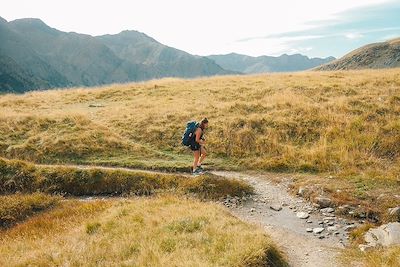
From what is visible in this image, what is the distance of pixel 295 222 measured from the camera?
1517 cm

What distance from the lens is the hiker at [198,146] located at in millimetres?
19750

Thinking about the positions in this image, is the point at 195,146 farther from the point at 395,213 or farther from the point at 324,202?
the point at 395,213

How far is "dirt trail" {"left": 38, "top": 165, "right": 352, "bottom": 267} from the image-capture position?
12320 mm

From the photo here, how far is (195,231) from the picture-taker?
12.5m

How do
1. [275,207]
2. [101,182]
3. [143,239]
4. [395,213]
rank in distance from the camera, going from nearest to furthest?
[143,239] < [395,213] < [275,207] < [101,182]

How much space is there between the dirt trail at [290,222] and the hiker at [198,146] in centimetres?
116

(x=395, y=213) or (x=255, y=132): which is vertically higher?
(x=255, y=132)

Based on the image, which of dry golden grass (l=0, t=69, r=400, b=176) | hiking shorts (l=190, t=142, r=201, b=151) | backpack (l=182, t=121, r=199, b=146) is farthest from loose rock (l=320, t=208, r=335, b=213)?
backpack (l=182, t=121, r=199, b=146)

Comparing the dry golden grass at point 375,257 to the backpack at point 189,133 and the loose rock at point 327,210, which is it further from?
the backpack at point 189,133

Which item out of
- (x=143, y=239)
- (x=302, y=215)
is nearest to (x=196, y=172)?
(x=302, y=215)

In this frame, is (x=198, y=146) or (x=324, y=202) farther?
(x=198, y=146)

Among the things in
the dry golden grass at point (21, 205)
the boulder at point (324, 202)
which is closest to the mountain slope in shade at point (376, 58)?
the boulder at point (324, 202)

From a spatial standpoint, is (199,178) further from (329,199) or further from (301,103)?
(301,103)

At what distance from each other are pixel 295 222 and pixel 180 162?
819 centimetres
